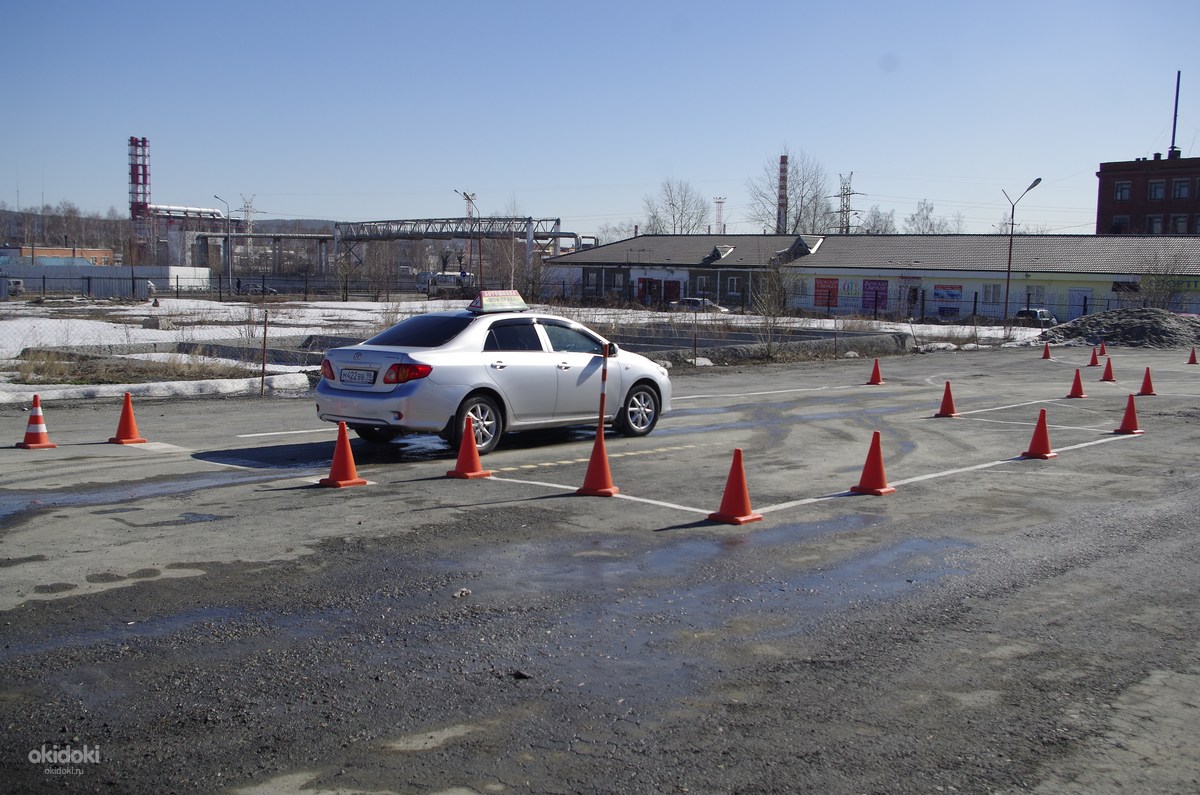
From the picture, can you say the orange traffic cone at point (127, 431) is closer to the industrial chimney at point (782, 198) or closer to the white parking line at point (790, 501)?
the white parking line at point (790, 501)

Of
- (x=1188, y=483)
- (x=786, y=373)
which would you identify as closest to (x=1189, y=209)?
(x=786, y=373)

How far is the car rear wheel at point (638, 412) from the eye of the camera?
13852 millimetres

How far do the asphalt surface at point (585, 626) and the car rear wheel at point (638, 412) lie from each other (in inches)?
64.6

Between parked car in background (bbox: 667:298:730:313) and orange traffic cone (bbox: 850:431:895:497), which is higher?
parked car in background (bbox: 667:298:730:313)

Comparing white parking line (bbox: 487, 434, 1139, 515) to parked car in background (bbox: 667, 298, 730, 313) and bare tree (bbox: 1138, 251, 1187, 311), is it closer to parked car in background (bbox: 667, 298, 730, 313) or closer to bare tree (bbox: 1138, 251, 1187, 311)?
bare tree (bbox: 1138, 251, 1187, 311)

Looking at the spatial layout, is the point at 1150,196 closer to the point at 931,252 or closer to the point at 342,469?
the point at 931,252

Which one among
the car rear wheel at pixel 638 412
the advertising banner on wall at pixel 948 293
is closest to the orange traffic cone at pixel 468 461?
the car rear wheel at pixel 638 412

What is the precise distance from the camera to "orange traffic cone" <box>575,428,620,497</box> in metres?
10.0

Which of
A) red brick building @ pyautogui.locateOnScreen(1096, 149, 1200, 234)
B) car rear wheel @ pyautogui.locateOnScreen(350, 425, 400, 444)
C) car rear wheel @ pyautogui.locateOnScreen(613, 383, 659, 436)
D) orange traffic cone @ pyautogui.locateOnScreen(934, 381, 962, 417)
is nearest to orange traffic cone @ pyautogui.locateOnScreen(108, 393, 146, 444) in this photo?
car rear wheel @ pyautogui.locateOnScreen(350, 425, 400, 444)

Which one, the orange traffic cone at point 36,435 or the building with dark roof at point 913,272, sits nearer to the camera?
the orange traffic cone at point 36,435

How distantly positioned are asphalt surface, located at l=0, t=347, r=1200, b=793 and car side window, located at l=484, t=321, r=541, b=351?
1.42m

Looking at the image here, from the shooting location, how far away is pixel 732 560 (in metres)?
7.84

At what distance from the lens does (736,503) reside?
9.18 meters

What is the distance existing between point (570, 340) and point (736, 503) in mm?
4525
